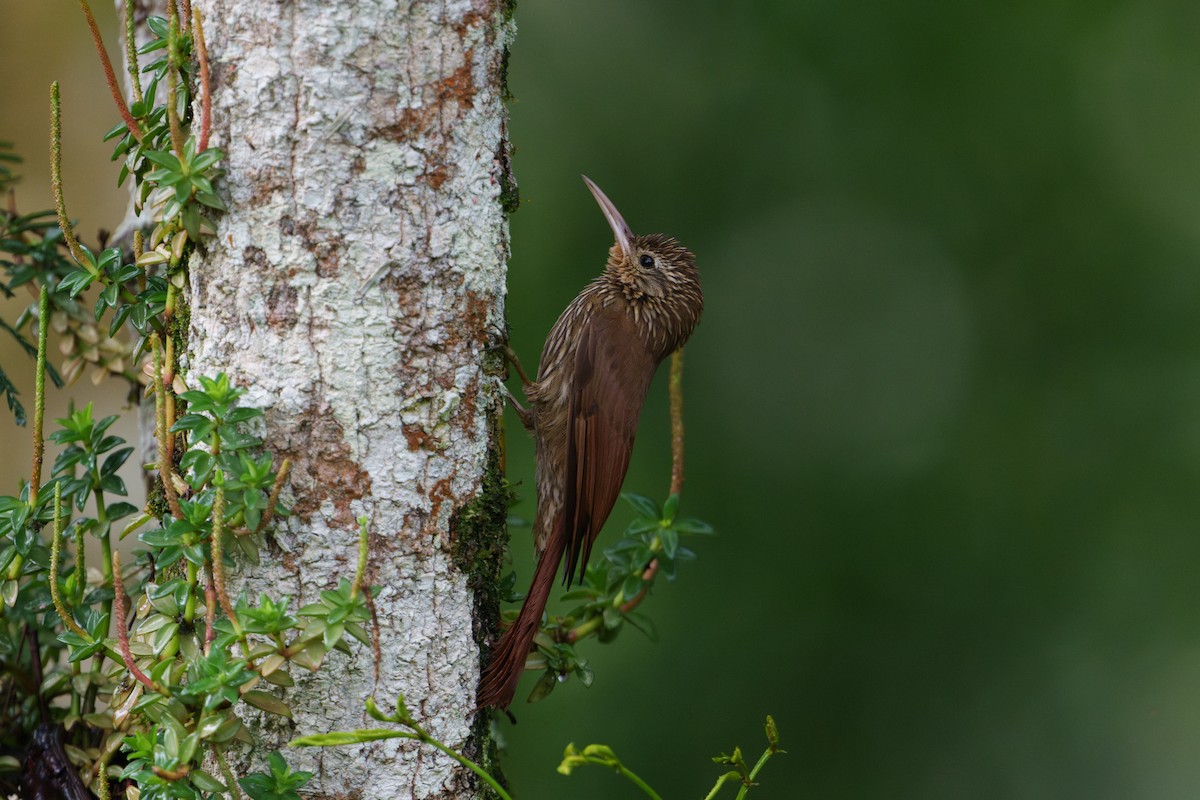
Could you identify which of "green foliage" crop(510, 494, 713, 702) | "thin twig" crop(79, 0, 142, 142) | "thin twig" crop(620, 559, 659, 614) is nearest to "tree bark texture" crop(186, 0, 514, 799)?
"thin twig" crop(79, 0, 142, 142)

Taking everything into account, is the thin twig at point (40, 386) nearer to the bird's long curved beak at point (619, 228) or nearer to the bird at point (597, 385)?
the bird at point (597, 385)

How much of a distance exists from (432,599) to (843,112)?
3.20 metres

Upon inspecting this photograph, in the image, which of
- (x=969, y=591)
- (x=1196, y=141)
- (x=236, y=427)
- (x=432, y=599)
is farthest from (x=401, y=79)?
(x=1196, y=141)

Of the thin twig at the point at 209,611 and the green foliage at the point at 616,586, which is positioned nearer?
the thin twig at the point at 209,611

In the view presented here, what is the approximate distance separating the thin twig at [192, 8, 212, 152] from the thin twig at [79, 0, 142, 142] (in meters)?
0.11

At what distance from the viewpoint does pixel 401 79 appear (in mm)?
1601

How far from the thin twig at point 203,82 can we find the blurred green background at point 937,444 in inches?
98.3

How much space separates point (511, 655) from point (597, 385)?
102 cm

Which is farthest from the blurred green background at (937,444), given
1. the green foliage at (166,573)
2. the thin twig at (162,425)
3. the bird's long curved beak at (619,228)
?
the thin twig at (162,425)

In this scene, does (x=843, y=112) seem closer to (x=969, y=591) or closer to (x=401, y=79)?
(x=969, y=591)

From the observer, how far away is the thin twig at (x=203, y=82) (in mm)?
1541

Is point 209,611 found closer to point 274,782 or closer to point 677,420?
point 274,782

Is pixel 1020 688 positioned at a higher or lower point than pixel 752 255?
lower

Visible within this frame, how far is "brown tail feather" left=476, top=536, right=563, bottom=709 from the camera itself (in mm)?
1750
